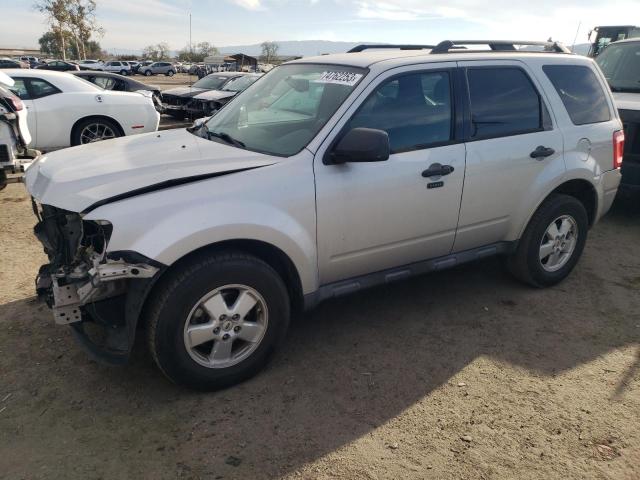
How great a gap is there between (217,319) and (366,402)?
99cm

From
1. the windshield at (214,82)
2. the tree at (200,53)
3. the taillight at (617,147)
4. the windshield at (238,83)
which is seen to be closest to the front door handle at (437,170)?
the taillight at (617,147)

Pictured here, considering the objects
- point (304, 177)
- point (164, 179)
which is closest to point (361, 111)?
point (304, 177)

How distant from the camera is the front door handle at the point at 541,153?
3.89m

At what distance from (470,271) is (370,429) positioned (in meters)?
2.52

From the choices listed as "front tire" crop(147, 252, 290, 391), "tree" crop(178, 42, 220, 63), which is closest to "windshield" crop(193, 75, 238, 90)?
"front tire" crop(147, 252, 290, 391)

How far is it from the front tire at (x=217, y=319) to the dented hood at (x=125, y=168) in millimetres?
499

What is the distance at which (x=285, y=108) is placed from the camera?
362 centimetres

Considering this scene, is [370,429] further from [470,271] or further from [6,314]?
[6,314]

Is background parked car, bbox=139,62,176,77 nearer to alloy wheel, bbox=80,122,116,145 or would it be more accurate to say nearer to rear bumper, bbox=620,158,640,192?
alloy wheel, bbox=80,122,116,145

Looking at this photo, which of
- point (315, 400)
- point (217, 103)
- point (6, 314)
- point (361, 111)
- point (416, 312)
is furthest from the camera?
point (217, 103)

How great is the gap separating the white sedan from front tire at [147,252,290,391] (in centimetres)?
693

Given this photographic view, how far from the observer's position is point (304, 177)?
2.98 meters

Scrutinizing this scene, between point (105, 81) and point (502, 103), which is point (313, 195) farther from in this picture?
point (105, 81)

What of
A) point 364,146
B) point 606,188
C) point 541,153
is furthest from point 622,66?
point 364,146
